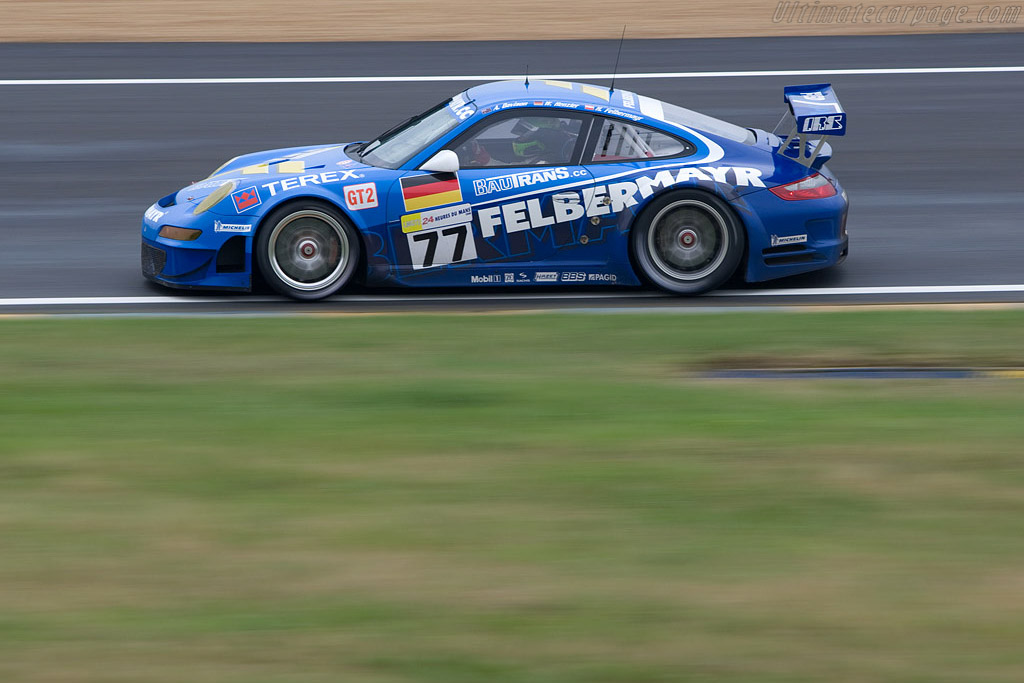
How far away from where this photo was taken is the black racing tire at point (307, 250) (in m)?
7.98

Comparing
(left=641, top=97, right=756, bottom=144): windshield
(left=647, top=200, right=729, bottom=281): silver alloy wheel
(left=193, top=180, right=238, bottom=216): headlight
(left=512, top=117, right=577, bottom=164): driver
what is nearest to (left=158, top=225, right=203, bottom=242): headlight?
(left=193, top=180, right=238, bottom=216): headlight

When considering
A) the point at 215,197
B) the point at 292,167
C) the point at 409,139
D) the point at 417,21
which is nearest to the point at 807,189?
the point at 409,139

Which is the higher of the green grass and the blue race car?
the blue race car

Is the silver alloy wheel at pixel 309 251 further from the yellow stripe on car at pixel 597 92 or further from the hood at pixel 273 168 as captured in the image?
the yellow stripe on car at pixel 597 92

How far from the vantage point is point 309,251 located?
26.6 feet

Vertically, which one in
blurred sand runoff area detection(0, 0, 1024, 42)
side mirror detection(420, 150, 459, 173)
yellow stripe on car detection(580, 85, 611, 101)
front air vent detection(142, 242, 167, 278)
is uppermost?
blurred sand runoff area detection(0, 0, 1024, 42)

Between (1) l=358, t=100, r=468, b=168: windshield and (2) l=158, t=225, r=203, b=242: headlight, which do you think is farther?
(1) l=358, t=100, r=468, b=168: windshield

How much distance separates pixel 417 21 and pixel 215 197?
1067 centimetres

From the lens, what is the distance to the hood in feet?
26.7

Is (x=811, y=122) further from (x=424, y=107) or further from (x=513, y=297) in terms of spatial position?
(x=424, y=107)

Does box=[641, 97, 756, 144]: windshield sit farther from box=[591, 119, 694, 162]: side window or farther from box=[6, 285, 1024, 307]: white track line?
box=[6, 285, 1024, 307]: white track line

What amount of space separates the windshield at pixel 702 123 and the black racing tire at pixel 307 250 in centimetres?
213

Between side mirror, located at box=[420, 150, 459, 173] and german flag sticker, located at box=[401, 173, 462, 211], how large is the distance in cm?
6

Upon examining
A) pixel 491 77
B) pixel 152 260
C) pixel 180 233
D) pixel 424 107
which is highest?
pixel 491 77
